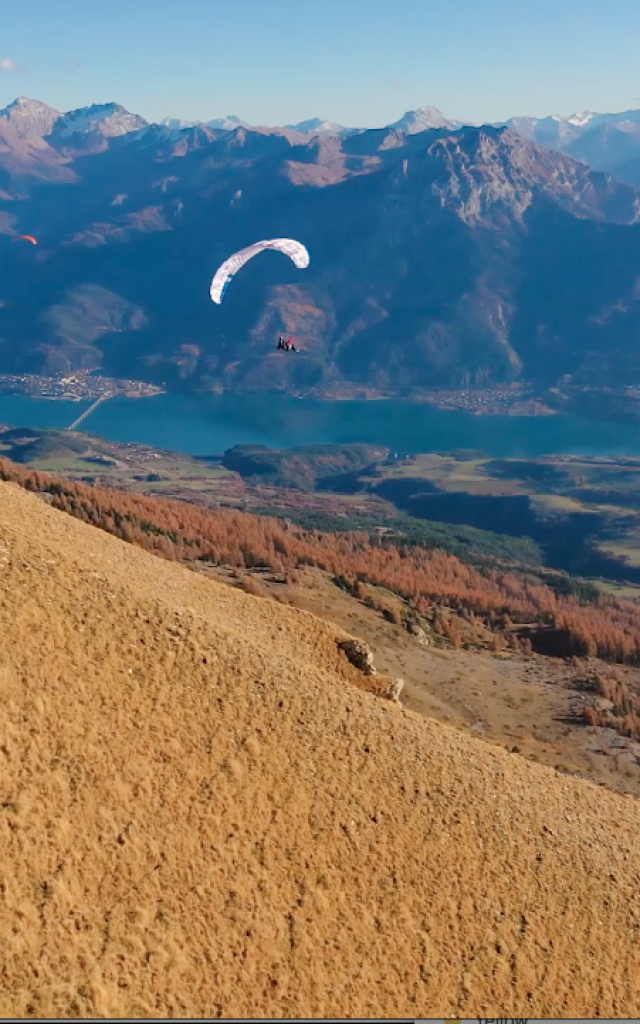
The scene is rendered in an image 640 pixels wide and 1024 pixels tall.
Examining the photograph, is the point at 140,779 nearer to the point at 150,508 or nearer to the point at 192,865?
the point at 192,865

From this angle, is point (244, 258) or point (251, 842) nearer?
point (251, 842)

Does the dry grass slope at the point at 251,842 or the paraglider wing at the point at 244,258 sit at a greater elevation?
the paraglider wing at the point at 244,258

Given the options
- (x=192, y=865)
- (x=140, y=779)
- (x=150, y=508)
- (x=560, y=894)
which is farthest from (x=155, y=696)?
(x=150, y=508)

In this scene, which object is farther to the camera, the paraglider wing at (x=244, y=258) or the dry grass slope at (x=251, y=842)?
the paraglider wing at (x=244, y=258)

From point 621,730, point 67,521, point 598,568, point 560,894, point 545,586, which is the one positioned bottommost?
point 598,568

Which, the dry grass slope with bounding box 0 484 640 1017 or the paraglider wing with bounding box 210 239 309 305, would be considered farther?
the paraglider wing with bounding box 210 239 309 305

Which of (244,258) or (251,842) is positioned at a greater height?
(244,258)

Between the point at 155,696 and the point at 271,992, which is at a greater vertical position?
the point at 155,696

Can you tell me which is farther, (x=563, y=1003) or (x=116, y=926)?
(x=563, y=1003)
